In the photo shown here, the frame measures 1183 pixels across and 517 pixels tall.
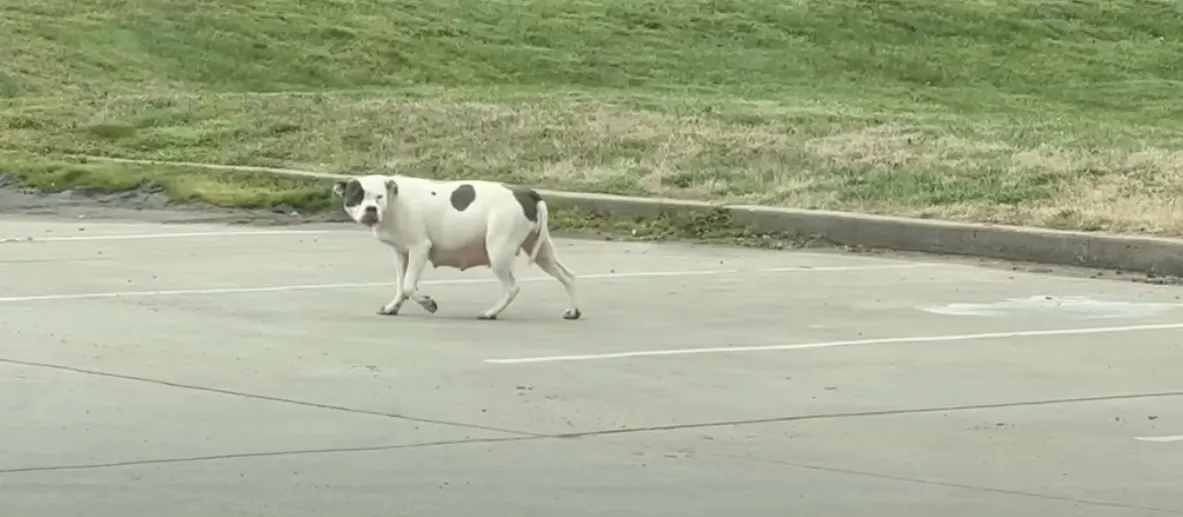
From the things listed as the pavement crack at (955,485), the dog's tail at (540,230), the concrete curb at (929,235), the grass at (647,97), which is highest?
the pavement crack at (955,485)

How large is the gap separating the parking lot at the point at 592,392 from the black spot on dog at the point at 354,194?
25.8 inches

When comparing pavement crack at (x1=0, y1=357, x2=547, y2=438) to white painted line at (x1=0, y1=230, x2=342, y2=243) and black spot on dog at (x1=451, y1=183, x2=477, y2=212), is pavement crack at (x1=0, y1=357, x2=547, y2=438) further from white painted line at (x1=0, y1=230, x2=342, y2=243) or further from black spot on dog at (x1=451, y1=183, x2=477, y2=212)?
white painted line at (x1=0, y1=230, x2=342, y2=243)

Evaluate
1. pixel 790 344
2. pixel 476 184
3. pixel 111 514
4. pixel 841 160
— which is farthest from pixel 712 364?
pixel 841 160

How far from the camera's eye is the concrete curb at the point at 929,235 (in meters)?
14.4

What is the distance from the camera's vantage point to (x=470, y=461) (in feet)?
25.6

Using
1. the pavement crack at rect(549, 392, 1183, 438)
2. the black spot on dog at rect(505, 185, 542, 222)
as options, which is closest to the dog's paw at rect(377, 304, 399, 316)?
the black spot on dog at rect(505, 185, 542, 222)

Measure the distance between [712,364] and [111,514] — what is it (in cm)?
394

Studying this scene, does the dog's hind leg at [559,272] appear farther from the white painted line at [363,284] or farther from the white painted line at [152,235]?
the white painted line at [152,235]

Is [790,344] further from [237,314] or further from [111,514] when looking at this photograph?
[111,514]

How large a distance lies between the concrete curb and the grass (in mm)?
441

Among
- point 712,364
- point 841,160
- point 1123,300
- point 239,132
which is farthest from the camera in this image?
point 239,132

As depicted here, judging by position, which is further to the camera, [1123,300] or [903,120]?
[903,120]

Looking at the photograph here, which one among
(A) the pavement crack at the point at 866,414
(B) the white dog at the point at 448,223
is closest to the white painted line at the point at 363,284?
(B) the white dog at the point at 448,223

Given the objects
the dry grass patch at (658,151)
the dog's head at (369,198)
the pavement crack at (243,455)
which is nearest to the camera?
the pavement crack at (243,455)
